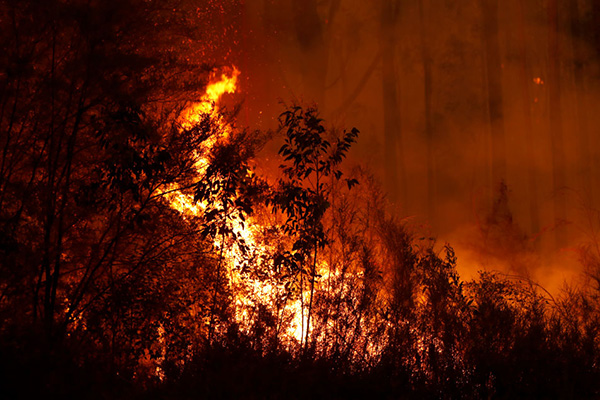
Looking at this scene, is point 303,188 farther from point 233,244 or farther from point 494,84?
point 494,84

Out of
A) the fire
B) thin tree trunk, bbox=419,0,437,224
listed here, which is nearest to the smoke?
thin tree trunk, bbox=419,0,437,224

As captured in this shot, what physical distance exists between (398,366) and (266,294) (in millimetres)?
2803

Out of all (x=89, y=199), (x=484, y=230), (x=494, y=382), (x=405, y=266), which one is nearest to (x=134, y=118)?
(x=89, y=199)

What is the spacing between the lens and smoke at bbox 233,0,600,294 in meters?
58.2

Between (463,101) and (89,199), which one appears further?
(463,101)

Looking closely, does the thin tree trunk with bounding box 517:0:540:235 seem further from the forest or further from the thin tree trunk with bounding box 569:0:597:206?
the forest

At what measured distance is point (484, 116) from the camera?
2458 inches

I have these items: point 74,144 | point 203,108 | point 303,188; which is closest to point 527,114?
point 203,108

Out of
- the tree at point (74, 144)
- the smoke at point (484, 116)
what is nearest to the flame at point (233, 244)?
the tree at point (74, 144)

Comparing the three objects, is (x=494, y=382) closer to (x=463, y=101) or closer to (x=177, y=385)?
(x=177, y=385)

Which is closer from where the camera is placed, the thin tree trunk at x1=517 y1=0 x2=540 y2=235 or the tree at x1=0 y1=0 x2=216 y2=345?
the tree at x1=0 y1=0 x2=216 y2=345

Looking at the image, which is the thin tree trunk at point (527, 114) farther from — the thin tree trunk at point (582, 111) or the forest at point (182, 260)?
the forest at point (182, 260)

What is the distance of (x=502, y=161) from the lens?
61.5 m

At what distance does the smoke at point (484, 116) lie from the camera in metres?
58.2
